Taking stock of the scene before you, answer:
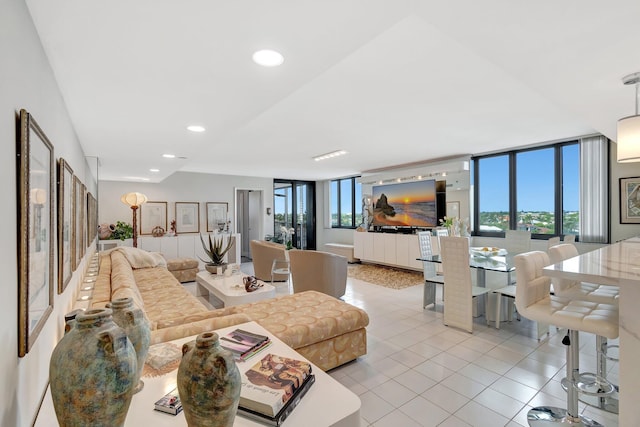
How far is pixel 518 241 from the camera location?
4723 millimetres

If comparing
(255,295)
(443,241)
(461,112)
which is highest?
(461,112)

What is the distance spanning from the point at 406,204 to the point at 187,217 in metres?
5.31

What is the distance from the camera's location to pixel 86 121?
2.45 metres

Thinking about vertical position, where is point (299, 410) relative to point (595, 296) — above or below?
below

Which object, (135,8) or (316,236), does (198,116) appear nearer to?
(135,8)

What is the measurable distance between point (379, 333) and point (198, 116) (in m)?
2.79

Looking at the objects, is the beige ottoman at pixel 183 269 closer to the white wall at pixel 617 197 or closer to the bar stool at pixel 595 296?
the bar stool at pixel 595 296

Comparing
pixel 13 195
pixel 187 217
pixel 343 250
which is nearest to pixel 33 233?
pixel 13 195

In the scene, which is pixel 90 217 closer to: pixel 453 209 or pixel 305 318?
pixel 305 318

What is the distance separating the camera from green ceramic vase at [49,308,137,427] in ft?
2.15

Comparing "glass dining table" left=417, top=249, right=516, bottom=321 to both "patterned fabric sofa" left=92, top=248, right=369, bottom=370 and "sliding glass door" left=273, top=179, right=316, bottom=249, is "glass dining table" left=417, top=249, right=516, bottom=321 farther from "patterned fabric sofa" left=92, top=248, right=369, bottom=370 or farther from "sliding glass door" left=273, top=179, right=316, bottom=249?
"sliding glass door" left=273, top=179, right=316, bottom=249

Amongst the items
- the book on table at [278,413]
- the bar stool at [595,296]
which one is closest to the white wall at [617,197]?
the bar stool at [595,296]

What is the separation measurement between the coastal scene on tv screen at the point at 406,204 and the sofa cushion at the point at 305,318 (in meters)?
4.12

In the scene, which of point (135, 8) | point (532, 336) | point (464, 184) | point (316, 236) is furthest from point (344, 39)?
point (316, 236)
